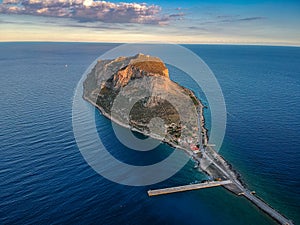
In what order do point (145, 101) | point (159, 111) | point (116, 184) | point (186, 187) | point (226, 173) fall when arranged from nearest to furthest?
point (186, 187) → point (116, 184) → point (226, 173) → point (159, 111) → point (145, 101)

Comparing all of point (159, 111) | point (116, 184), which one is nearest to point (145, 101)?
point (159, 111)

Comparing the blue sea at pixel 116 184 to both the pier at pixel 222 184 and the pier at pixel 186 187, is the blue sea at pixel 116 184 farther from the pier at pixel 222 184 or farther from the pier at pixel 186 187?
the pier at pixel 222 184

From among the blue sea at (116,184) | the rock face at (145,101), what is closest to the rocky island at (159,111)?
the rock face at (145,101)

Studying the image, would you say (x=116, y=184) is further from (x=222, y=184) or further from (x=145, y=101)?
(x=145, y=101)

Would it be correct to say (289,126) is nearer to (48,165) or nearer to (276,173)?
(276,173)

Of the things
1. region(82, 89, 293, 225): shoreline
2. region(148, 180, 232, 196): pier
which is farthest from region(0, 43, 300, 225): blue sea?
region(82, 89, 293, 225): shoreline

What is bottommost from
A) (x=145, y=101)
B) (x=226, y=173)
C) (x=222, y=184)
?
(x=222, y=184)

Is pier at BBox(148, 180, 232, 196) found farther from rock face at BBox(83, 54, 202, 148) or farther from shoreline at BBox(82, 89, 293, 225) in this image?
rock face at BBox(83, 54, 202, 148)
